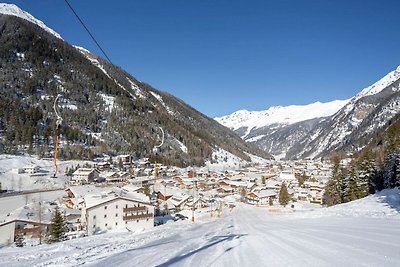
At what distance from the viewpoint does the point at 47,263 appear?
305 inches

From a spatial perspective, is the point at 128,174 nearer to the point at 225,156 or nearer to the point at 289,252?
the point at 289,252

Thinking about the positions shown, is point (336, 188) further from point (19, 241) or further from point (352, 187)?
point (19, 241)

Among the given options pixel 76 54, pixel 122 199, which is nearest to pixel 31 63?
pixel 76 54

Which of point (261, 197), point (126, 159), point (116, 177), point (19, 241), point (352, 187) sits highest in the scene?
point (126, 159)

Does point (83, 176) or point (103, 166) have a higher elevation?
point (103, 166)

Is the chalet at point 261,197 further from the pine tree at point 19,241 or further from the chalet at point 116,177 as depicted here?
the pine tree at point 19,241

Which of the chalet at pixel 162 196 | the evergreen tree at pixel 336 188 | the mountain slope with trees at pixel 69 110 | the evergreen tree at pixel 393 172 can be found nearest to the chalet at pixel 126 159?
the mountain slope with trees at pixel 69 110

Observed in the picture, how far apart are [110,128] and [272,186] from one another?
246ft

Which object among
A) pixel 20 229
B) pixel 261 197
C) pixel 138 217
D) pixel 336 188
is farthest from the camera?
pixel 261 197

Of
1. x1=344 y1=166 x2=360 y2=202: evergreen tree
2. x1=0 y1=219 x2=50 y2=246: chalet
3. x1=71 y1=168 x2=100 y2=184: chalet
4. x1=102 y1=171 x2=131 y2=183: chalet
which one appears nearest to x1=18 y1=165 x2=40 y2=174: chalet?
x1=71 y1=168 x2=100 y2=184: chalet

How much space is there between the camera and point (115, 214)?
34.3 metres

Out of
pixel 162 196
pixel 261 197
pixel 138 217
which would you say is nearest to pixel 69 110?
pixel 162 196

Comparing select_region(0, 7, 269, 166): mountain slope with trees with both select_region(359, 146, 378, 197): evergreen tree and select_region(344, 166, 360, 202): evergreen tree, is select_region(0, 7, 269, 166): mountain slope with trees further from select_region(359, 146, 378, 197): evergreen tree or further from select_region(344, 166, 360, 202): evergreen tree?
select_region(359, 146, 378, 197): evergreen tree

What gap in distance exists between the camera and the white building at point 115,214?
108 feet
